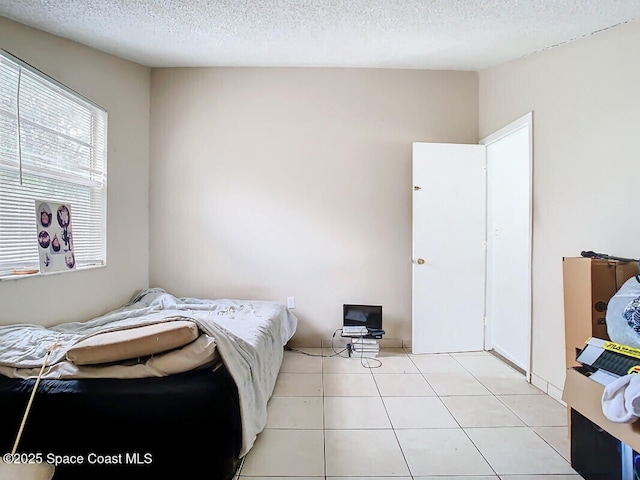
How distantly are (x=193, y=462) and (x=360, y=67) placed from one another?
123 inches

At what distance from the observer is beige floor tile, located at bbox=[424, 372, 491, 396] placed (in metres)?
2.09

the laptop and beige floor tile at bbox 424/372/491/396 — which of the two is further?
the laptop

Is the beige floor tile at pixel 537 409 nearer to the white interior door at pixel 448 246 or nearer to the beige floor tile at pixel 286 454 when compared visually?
the white interior door at pixel 448 246

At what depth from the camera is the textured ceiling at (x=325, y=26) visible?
5.88ft

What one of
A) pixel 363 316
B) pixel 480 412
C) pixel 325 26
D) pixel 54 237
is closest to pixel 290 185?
pixel 325 26

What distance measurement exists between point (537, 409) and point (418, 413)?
752 mm

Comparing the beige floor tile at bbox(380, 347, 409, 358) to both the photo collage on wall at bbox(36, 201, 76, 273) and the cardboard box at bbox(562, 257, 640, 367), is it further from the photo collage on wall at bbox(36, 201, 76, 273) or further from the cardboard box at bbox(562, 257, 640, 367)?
the photo collage on wall at bbox(36, 201, 76, 273)

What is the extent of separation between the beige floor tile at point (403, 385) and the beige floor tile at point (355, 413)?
0.16 meters

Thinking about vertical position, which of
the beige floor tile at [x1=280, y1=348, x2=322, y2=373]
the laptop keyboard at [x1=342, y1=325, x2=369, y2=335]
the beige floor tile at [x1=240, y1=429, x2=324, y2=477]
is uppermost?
the laptop keyboard at [x1=342, y1=325, x2=369, y2=335]

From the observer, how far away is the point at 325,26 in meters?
2.12

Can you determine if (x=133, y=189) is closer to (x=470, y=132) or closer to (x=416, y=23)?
(x=416, y=23)

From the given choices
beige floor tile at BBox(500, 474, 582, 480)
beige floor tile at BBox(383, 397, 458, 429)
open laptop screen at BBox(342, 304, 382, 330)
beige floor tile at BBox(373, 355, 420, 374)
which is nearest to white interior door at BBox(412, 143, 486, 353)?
beige floor tile at BBox(373, 355, 420, 374)

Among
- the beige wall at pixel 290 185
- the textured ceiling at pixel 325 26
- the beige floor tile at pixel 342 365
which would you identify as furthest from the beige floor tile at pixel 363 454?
the textured ceiling at pixel 325 26

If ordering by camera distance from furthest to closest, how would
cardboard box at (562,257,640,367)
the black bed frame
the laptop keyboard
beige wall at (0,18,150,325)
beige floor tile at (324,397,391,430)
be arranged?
the laptop keyboard → beige wall at (0,18,150,325) → beige floor tile at (324,397,391,430) → cardboard box at (562,257,640,367) → the black bed frame
